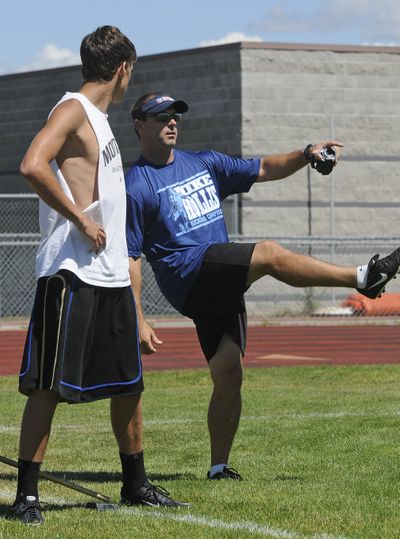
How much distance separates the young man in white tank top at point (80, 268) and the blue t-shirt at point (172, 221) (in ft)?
3.31

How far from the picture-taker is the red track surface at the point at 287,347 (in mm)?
17781

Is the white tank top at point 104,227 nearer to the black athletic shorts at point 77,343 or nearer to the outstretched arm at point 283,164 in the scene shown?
the black athletic shorts at point 77,343

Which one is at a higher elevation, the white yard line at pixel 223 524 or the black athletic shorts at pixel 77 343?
the black athletic shorts at pixel 77 343

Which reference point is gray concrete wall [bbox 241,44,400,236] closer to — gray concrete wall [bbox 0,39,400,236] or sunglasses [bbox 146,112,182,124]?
gray concrete wall [bbox 0,39,400,236]

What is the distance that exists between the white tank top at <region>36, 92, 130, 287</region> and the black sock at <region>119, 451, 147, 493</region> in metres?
0.92

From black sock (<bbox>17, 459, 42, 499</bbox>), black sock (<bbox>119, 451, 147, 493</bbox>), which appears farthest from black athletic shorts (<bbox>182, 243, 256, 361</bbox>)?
black sock (<bbox>17, 459, 42, 499</bbox>)

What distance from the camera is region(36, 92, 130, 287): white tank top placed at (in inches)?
252

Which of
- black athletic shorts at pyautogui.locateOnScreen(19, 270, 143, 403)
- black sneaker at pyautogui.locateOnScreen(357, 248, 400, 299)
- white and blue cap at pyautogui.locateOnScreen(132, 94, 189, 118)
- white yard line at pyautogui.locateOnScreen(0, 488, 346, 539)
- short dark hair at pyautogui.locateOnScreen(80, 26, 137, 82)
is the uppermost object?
short dark hair at pyautogui.locateOnScreen(80, 26, 137, 82)

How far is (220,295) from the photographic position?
7.60 meters

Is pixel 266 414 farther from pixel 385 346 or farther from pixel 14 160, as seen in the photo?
pixel 14 160

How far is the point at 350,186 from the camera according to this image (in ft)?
98.7

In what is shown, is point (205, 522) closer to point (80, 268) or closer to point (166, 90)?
point (80, 268)

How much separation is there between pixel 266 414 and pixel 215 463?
319cm

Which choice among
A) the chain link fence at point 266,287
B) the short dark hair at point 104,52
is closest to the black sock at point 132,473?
the short dark hair at point 104,52
